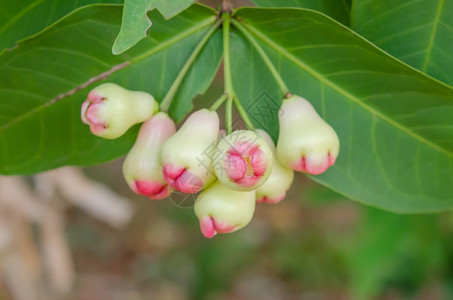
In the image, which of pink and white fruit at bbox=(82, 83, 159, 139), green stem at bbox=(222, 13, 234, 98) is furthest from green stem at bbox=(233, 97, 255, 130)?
pink and white fruit at bbox=(82, 83, 159, 139)

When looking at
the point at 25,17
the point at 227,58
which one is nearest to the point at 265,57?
the point at 227,58

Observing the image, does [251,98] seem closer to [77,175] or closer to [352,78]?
[352,78]

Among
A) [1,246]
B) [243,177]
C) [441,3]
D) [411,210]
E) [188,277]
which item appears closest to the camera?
[243,177]

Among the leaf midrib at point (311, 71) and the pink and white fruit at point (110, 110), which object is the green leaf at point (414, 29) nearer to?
the leaf midrib at point (311, 71)

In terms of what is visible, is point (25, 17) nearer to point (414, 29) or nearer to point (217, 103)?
point (217, 103)

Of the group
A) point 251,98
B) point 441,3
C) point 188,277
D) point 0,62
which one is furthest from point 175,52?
point 188,277
